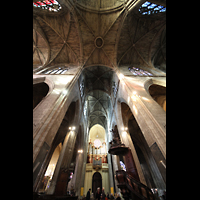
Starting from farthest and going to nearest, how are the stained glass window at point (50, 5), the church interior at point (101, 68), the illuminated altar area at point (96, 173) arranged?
the illuminated altar area at point (96, 173), the stained glass window at point (50, 5), the church interior at point (101, 68)

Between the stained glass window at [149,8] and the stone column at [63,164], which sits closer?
the stone column at [63,164]

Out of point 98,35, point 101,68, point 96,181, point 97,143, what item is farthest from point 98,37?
point 97,143

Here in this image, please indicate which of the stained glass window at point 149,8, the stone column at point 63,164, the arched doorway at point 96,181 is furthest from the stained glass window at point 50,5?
the arched doorway at point 96,181

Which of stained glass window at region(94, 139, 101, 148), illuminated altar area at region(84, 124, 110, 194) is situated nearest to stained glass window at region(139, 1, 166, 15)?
illuminated altar area at region(84, 124, 110, 194)

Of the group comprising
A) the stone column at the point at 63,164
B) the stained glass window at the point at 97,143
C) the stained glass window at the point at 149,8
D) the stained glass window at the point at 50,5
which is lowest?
the stone column at the point at 63,164

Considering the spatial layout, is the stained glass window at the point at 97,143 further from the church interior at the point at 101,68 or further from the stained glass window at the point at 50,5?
the stained glass window at the point at 50,5

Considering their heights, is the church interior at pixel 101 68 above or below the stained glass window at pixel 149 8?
below

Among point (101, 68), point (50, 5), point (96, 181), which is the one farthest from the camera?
point (96, 181)

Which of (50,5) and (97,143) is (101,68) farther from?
(97,143)

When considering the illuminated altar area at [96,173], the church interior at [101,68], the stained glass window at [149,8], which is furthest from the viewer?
the illuminated altar area at [96,173]

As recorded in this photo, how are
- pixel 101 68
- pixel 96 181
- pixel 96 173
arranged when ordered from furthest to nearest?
1. pixel 96 173
2. pixel 96 181
3. pixel 101 68
